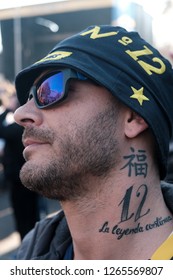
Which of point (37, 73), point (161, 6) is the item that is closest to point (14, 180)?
point (161, 6)

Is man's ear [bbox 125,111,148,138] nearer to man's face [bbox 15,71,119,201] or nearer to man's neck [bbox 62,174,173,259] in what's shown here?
man's face [bbox 15,71,119,201]

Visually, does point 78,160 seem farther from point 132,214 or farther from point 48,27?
point 48,27

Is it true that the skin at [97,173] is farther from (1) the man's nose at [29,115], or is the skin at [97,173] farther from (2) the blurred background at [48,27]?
(2) the blurred background at [48,27]

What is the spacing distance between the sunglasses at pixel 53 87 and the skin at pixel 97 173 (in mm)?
22

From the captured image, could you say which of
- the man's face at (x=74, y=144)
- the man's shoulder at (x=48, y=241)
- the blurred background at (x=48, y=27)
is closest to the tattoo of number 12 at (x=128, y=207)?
the man's face at (x=74, y=144)

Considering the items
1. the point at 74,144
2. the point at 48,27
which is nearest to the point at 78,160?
the point at 74,144

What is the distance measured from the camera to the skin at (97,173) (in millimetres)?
1249

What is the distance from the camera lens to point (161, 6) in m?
3.21

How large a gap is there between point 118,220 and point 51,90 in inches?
17.9

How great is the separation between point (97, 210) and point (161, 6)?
2.36 m

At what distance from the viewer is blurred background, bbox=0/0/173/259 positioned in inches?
138

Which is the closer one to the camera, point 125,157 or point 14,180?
point 125,157

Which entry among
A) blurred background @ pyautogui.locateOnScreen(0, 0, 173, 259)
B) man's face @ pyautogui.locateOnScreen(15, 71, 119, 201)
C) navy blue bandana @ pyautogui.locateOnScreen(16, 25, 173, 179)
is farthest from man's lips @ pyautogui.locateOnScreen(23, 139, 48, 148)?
blurred background @ pyautogui.locateOnScreen(0, 0, 173, 259)
